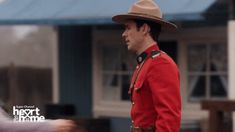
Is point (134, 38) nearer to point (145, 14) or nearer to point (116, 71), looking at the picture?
point (145, 14)

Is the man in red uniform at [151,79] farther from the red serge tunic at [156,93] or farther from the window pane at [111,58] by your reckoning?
the window pane at [111,58]

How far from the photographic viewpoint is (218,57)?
1023 centimetres

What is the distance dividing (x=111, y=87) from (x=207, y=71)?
5.42 feet

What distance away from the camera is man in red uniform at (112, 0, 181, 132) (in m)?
4.76

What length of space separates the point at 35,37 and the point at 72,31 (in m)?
3.57

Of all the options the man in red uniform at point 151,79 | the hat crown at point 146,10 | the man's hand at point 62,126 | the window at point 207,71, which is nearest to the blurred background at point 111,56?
the window at point 207,71

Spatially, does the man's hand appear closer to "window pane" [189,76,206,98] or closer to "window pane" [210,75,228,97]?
"window pane" [210,75,228,97]

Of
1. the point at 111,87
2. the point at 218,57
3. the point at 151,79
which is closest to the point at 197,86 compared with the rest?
the point at 218,57

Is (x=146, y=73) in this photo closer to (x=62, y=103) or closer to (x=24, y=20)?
(x=24, y=20)

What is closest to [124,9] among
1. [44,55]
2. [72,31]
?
[72,31]

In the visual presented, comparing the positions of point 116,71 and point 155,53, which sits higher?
point 155,53

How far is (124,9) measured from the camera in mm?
9836

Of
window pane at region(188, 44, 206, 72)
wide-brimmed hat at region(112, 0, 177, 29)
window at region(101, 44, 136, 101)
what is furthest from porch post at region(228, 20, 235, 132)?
wide-brimmed hat at region(112, 0, 177, 29)

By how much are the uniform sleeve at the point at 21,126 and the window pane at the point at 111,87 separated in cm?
774
